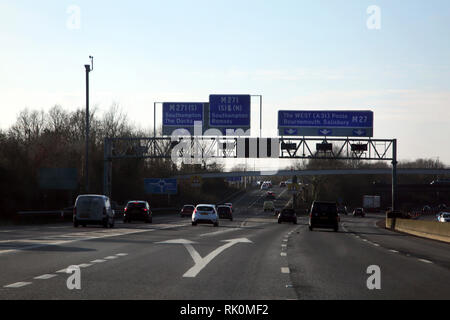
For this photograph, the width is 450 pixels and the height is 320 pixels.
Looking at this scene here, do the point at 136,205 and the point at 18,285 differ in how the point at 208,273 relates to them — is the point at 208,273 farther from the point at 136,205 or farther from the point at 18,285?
the point at 136,205

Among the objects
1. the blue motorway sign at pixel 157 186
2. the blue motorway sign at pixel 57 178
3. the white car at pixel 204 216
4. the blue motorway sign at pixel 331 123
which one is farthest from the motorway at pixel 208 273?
the blue motorway sign at pixel 157 186

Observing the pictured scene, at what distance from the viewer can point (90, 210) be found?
3844cm

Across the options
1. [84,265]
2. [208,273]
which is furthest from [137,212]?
[208,273]

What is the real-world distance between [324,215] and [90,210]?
48.2ft

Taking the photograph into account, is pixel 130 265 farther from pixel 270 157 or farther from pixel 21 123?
pixel 21 123

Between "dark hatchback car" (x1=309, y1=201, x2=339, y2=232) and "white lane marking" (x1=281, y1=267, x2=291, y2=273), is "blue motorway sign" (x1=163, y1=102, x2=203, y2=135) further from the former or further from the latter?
"white lane marking" (x1=281, y1=267, x2=291, y2=273)

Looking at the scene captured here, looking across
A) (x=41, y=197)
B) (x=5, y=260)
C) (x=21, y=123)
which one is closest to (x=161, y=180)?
(x=41, y=197)

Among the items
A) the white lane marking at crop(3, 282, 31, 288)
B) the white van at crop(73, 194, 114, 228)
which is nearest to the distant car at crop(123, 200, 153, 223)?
the white van at crop(73, 194, 114, 228)

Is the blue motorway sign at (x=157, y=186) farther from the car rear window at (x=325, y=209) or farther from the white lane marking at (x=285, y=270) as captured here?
the white lane marking at (x=285, y=270)

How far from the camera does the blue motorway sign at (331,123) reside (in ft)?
188

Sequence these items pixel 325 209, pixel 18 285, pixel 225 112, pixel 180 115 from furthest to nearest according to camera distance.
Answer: pixel 180 115 → pixel 225 112 → pixel 325 209 → pixel 18 285

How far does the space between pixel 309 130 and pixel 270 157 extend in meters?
3.95

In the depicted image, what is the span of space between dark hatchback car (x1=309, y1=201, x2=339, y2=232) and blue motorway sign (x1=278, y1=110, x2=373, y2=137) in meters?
12.8

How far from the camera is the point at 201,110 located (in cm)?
5700
